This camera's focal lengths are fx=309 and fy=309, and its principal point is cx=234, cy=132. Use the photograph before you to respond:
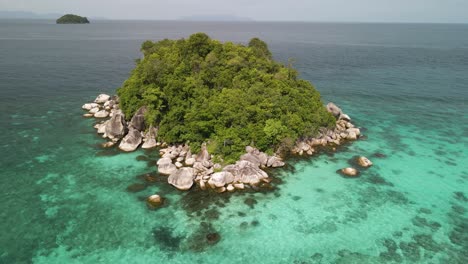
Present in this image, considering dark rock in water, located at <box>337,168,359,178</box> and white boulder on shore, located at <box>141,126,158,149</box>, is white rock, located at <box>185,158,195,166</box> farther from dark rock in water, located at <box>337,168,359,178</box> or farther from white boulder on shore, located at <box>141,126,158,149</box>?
dark rock in water, located at <box>337,168,359,178</box>

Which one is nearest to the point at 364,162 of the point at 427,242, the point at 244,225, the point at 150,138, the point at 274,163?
the point at 274,163

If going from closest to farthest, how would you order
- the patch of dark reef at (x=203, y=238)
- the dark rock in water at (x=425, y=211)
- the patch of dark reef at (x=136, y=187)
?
1. the patch of dark reef at (x=203, y=238)
2. the dark rock in water at (x=425, y=211)
3. the patch of dark reef at (x=136, y=187)

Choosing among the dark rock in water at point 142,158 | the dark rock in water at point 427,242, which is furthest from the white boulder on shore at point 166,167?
the dark rock in water at point 427,242

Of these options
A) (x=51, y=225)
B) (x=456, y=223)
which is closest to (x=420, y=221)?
(x=456, y=223)

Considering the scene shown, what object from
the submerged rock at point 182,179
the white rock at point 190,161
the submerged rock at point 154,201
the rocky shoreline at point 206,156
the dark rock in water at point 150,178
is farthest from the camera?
the white rock at point 190,161

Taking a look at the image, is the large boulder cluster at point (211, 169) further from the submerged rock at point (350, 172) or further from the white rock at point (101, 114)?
the white rock at point (101, 114)

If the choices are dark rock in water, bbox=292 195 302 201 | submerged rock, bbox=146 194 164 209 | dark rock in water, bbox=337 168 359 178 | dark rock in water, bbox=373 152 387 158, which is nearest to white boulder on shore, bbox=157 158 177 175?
submerged rock, bbox=146 194 164 209

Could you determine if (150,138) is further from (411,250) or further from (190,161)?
(411,250)
